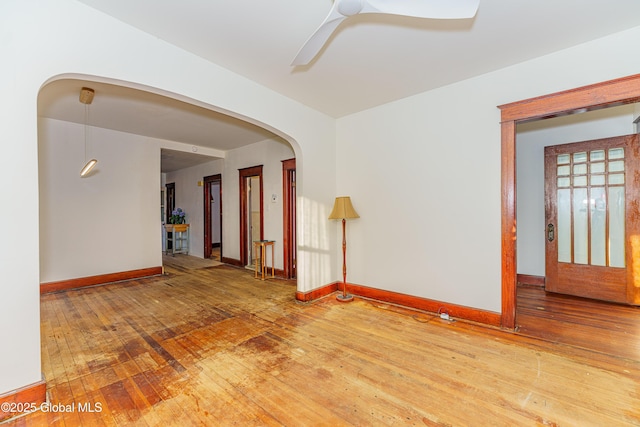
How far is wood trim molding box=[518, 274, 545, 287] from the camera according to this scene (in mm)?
4440

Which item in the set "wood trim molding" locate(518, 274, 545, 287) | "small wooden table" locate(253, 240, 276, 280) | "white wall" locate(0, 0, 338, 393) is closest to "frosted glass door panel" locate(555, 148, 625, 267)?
"wood trim molding" locate(518, 274, 545, 287)

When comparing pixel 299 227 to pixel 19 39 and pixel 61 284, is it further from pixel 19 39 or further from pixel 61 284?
pixel 61 284

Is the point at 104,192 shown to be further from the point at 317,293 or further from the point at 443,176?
the point at 443,176

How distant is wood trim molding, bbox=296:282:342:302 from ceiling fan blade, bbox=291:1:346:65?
2.91 m

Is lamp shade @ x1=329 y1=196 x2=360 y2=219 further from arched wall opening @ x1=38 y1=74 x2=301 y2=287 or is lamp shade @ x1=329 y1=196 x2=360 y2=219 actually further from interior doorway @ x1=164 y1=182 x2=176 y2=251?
interior doorway @ x1=164 y1=182 x2=176 y2=251

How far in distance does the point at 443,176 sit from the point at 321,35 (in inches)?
87.1

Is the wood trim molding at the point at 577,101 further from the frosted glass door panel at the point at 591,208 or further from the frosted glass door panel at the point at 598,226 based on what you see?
the frosted glass door panel at the point at 598,226

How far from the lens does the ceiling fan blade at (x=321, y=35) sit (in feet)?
5.51

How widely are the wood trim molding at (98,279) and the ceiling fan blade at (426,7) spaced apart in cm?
573

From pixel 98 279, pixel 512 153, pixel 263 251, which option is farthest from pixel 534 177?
pixel 98 279

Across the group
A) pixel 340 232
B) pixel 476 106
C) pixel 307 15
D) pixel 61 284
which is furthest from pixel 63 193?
pixel 476 106

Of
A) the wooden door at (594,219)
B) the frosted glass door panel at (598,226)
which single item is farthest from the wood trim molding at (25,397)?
the frosted glass door panel at (598,226)

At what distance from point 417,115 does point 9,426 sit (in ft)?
14.5

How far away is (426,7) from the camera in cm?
166
